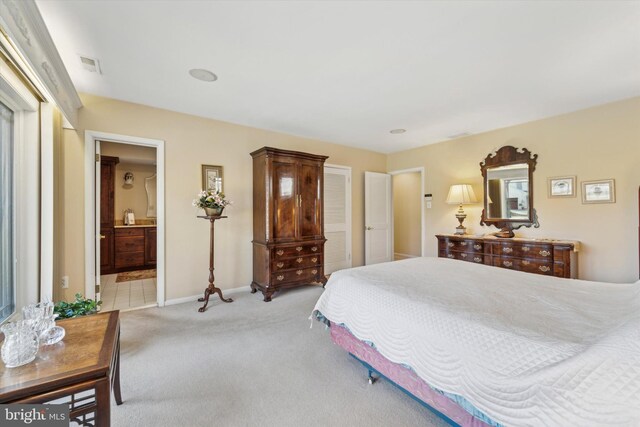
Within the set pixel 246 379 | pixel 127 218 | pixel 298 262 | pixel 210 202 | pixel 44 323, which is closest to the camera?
pixel 44 323

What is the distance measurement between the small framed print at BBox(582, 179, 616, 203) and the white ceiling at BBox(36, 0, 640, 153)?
3.17 ft

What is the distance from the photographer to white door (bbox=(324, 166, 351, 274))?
16.4 ft

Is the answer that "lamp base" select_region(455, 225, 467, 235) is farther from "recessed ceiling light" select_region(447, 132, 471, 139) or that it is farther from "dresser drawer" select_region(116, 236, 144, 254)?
"dresser drawer" select_region(116, 236, 144, 254)

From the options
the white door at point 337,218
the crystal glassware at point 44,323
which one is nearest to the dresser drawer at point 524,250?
the white door at point 337,218

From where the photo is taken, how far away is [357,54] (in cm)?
225

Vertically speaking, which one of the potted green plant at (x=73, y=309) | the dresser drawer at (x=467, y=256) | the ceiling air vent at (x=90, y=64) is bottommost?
the potted green plant at (x=73, y=309)

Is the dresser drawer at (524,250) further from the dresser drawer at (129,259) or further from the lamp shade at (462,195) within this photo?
the dresser drawer at (129,259)

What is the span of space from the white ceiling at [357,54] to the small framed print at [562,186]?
0.88m

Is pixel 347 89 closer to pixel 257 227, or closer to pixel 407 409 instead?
pixel 257 227

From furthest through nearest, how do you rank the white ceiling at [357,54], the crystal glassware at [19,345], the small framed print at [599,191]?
the small framed print at [599,191] → the white ceiling at [357,54] → the crystal glassware at [19,345]

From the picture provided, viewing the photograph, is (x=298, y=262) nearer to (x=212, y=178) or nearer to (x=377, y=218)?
(x=212, y=178)

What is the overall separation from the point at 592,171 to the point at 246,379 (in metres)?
4.53

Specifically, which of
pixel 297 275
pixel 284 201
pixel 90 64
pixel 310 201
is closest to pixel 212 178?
pixel 284 201

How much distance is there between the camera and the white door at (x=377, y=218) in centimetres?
551
